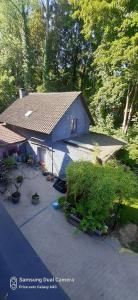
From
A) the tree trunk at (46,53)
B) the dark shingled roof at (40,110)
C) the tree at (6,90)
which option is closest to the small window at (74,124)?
the dark shingled roof at (40,110)

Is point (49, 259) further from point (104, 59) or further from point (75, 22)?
point (75, 22)

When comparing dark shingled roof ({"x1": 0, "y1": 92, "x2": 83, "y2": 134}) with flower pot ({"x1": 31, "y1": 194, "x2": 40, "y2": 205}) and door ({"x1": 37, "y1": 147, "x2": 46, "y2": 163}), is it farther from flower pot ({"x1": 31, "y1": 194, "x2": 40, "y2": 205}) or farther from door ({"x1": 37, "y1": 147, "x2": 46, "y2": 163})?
flower pot ({"x1": 31, "y1": 194, "x2": 40, "y2": 205})

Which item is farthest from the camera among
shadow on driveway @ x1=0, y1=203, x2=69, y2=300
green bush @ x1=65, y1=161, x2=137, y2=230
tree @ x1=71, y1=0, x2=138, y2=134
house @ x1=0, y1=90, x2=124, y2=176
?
tree @ x1=71, y1=0, x2=138, y2=134

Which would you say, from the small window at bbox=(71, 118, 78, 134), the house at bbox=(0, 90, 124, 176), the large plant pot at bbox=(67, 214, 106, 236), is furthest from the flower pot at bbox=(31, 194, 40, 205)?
the small window at bbox=(71, 118, 78, 134)

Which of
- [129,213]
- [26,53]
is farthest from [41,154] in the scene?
[26,53]

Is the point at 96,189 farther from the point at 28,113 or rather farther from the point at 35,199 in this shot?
the point at 28,113

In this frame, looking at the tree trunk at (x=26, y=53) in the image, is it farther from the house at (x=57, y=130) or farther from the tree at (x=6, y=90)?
the house at (x=57, y=130)
